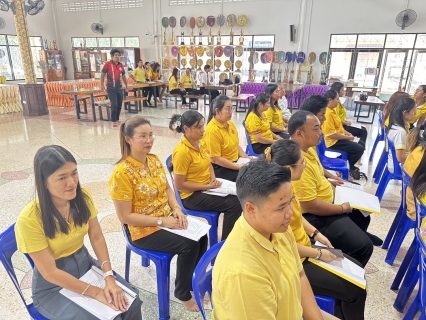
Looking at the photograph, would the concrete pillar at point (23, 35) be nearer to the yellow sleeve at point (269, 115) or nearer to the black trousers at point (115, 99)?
the black trousers at point (115, 99)

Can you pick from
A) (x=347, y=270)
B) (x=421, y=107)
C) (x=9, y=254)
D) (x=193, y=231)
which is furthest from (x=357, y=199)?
(x=421, y=107)

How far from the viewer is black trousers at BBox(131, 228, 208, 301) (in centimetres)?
167

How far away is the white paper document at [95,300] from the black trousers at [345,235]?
1176 millimetres

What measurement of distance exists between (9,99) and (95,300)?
329 inches

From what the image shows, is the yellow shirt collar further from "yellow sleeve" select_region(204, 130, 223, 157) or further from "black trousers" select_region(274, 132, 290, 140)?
"black trousers" select_region(274, 132, 290, 140)

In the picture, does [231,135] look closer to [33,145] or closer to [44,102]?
[33,145]

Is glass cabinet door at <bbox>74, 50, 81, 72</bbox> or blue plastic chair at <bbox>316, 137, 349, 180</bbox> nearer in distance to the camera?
blue plastic chair at <bbox>316, 137, 349, 180</bbox>

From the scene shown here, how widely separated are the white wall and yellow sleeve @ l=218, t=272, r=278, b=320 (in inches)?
400

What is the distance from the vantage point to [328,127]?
3.65 meters

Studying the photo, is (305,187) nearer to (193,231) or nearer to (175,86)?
(193,231)

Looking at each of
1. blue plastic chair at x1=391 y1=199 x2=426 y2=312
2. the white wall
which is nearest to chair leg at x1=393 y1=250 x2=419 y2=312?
blue plastic chair at x1=391 y1=199 x2=426 y2=312

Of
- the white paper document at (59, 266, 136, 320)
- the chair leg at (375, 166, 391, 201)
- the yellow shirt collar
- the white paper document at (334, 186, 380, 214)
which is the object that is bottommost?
the chair leg at (375, 166, 391, 201)

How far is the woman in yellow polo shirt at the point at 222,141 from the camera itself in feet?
8.75

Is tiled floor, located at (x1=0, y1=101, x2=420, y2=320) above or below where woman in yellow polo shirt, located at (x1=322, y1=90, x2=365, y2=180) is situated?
below
